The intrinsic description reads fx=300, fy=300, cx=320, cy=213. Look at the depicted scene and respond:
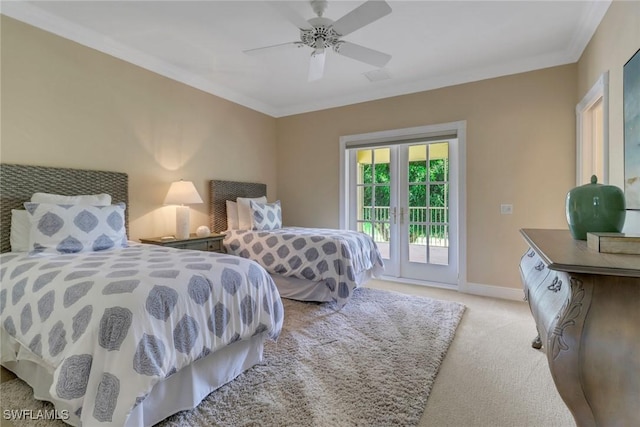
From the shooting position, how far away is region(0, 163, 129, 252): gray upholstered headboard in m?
2.32

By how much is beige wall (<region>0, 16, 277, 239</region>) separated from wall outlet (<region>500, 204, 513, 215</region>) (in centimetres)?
350

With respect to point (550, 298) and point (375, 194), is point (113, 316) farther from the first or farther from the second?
point (375, 194)

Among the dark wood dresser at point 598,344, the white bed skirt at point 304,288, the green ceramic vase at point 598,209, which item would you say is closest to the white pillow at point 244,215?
the white bed skirt at point 304,288

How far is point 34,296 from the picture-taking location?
5.19 feet

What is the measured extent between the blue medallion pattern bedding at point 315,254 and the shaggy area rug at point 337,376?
345 mm

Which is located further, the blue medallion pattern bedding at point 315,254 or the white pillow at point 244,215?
the white pillow at point 244,215

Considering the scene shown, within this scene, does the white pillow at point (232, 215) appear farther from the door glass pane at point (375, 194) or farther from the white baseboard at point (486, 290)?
the white baseboard at point (486, 290)

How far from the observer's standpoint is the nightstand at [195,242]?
10.1 ft

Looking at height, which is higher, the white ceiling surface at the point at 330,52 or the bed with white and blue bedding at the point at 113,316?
the white ceiling surface at the point at 330,52

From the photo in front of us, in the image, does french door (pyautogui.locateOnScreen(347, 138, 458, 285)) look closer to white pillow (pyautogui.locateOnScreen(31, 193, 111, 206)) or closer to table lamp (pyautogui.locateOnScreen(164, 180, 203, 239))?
table lamp (pyautogui.locateOnScreen(164, 180, 203, 239))

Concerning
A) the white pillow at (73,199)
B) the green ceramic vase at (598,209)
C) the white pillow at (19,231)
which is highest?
the white pillow at (73,199)

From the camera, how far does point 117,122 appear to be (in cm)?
304

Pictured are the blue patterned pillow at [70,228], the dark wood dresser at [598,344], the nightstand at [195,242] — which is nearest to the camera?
the dark wood dresser at [598,344]

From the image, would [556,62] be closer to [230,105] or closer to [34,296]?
[230,105]
